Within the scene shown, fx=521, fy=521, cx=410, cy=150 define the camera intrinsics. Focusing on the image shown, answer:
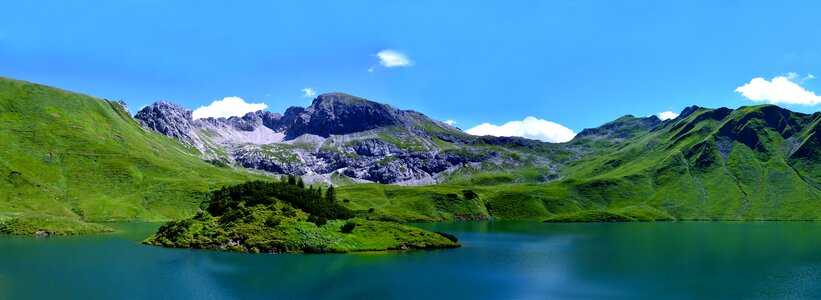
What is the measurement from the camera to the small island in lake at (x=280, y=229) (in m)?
102

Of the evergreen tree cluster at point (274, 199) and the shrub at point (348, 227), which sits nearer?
the shrub at point (348, 227)

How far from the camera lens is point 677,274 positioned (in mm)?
81250

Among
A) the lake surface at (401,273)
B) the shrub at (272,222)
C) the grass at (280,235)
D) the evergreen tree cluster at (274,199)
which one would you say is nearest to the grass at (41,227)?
the lake surface at (401,273)

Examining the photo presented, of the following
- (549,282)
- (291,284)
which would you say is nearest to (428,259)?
(549,282)

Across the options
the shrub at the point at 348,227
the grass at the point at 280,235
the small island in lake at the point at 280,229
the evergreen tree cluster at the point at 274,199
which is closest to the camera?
the grass at the point at 280,235

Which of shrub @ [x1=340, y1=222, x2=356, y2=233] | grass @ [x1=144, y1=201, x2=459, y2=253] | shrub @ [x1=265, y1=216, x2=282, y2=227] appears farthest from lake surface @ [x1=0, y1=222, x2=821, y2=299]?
shrub @ [x1=340, y1=222, x2=356, y2=233]

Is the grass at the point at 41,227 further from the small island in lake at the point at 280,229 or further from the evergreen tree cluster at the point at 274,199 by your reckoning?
the evergreen tree cluster at the point at 274,199

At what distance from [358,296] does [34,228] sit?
110 meters

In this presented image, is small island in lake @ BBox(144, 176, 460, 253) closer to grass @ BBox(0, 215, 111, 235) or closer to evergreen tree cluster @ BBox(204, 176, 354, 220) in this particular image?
evergreen tree cluster @ BBox(204, 176, 354, 220)

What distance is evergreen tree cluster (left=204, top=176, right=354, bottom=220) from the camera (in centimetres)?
11475

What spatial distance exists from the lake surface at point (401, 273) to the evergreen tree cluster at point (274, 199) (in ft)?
58.5

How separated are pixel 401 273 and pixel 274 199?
49087mm

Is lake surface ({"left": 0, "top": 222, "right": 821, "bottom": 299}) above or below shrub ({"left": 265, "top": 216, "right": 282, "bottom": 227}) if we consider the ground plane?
below

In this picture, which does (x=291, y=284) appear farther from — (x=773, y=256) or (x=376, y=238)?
(x=773, y=256)
